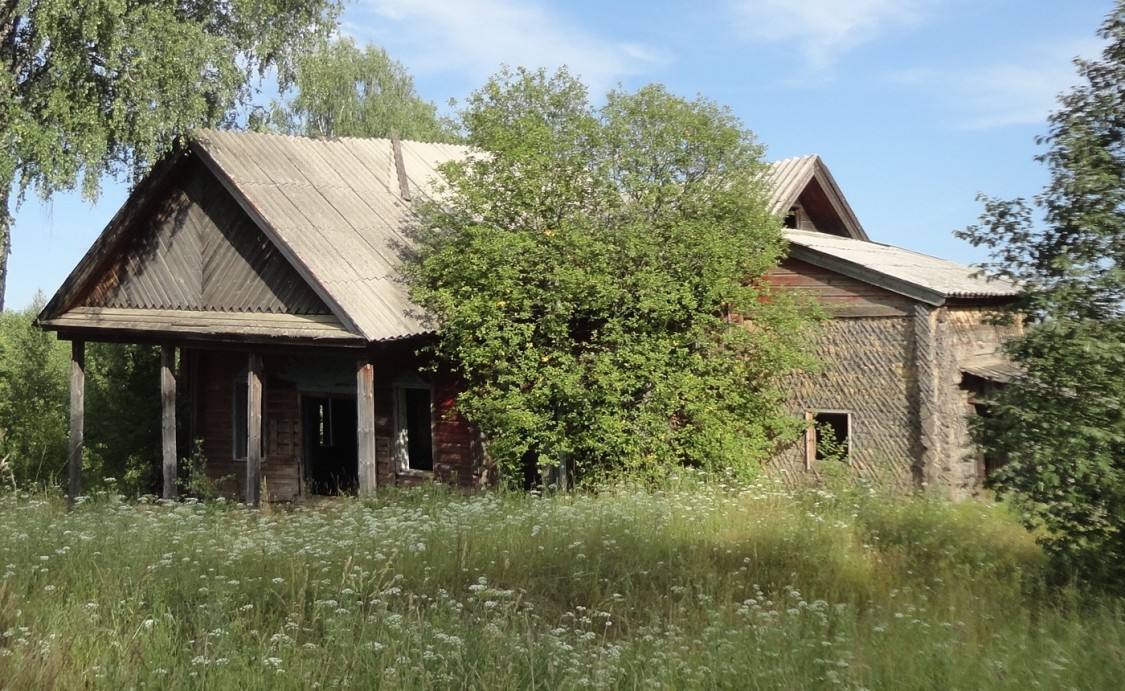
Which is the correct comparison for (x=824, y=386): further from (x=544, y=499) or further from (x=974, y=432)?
(x=974, y=432)

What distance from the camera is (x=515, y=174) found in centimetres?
1520

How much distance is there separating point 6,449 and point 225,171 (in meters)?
11.0

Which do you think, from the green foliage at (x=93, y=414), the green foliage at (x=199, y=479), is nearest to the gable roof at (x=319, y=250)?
the green foliage at (x=199, y=479)

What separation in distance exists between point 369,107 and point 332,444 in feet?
84.1

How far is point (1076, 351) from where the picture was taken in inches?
295

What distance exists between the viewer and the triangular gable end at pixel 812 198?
1820 centimetres

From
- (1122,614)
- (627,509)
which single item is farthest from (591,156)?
(1122,614)

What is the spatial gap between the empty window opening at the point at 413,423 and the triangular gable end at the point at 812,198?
23.1 ft

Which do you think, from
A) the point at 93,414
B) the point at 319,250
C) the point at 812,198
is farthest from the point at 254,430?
the point at 812,198

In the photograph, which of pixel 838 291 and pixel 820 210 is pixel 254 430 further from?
pixel 820 210

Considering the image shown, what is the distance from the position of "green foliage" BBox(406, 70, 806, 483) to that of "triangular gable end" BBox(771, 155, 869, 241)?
2.81 meters

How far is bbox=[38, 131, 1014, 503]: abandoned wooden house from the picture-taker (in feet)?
47.1

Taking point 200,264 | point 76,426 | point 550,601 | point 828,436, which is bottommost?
point 550,601

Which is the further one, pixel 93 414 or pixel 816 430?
pixel 93 414
